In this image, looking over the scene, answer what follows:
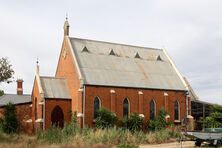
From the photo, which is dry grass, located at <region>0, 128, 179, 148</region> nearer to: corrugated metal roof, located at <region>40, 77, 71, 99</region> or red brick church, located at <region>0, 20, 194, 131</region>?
red brick church, located at <region>0, 20, 194, 131</region>

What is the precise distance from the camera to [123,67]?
152ft

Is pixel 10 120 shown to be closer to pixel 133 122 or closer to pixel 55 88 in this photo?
pixel 55 88

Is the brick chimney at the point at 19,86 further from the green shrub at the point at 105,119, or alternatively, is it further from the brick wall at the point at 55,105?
the green shrub at the point at 105,119

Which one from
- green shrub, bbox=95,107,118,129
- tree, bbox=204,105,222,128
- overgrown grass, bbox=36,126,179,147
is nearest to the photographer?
overgrown grass, bbox=36,126,179,147

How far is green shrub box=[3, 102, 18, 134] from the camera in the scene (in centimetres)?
4069

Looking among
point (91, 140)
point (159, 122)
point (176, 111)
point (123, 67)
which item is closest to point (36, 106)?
point (123, 67)

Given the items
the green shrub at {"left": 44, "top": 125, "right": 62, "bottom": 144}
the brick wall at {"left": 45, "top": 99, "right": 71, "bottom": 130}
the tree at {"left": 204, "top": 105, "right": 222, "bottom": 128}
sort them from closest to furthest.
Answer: the green shrub at {"left": 44, "top": 125, "right": 62, "bottom": 144}, the brick wall at {"left": 45, "top": 99, "right": 71, "bottom": 130}, the tree at {"left": 204, "top": 105, "right": 222, "bottom": 128}

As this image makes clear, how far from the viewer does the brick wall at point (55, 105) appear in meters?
40.3

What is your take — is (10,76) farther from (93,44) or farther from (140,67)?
(140,67)

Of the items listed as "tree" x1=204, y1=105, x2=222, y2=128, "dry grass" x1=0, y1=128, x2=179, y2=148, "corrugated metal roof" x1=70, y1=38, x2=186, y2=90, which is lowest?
"dry grass" x1=0, y1=128, x2=179, y2=148

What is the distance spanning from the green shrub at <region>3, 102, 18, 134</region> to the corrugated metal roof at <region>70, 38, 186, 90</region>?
9691mm

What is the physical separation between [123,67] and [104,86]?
546cm

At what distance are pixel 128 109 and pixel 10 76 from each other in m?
15.6

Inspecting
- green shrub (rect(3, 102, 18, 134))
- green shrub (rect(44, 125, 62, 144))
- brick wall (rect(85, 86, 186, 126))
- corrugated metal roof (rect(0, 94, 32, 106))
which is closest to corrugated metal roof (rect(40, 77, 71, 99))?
brick wall (rect(85, 86, 186, 126))
